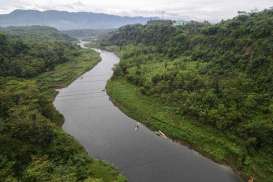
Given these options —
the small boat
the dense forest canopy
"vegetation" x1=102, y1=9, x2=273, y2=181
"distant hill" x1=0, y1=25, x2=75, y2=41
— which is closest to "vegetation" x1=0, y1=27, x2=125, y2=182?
the small boat

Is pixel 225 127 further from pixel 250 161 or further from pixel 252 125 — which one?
pixel 250 161

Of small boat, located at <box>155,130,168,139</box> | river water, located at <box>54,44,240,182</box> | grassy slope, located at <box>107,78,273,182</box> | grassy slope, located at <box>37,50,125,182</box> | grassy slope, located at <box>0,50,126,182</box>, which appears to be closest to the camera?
grassy slope, located at <box>0,50,126,182</box>

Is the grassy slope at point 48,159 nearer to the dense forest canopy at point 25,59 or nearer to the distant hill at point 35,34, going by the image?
the dense forest canopy at point 25,59

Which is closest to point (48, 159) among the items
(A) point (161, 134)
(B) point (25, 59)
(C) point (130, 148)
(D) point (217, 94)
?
(C) point (130, 148)

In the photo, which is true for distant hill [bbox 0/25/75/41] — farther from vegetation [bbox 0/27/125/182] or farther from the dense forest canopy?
vegetation [bbox 0/27/125/182]

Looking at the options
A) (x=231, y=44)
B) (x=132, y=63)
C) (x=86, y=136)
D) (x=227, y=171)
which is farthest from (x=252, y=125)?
(x=132, y=63)

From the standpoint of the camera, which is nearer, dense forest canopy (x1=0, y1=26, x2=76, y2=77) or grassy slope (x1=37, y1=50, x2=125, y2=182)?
grassy slope (x1=37, y1=50, x2=125, y2=182)
